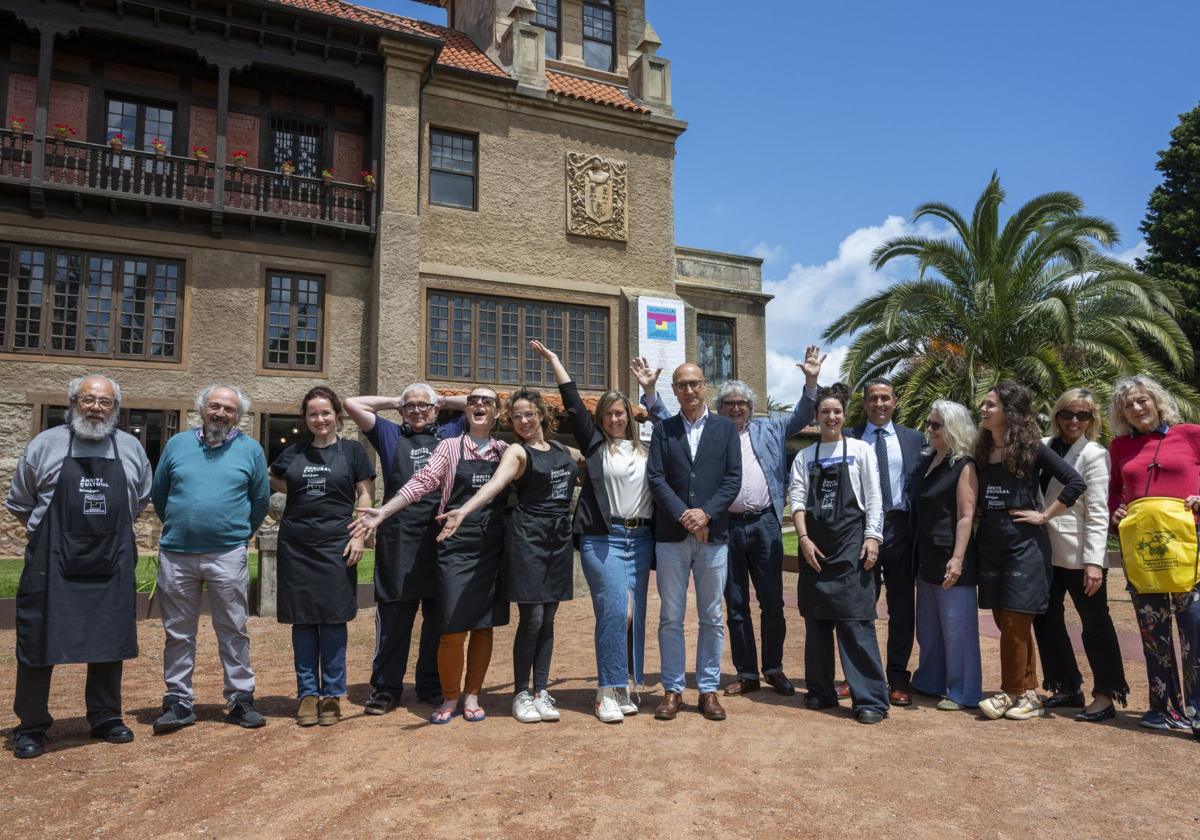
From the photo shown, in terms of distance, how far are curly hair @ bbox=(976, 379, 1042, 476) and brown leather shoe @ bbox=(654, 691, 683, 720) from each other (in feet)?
8.04

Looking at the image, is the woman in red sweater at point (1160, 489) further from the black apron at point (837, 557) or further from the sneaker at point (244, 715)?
the sneaker at point (244, 715)

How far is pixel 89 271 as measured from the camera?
15625 mm

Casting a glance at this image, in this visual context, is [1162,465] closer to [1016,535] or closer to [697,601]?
[1016,535]

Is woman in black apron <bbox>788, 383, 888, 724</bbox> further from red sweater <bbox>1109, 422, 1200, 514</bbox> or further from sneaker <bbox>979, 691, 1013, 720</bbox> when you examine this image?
red sweater <bbox>1109, 422, 1200, 514</bbox>

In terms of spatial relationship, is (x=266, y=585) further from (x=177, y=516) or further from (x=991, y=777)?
(x=991, y=777)

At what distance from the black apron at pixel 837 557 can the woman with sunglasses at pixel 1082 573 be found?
47.8 inches

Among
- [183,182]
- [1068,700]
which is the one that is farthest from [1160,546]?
[183,182]

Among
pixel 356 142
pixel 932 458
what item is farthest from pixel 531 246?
pixel 932 458

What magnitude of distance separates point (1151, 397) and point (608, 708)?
3.86m

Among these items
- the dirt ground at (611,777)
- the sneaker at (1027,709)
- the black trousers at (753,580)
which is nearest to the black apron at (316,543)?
the dirt ground at (611,777)

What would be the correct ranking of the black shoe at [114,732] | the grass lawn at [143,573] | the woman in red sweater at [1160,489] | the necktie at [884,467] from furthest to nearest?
the grass lawn at [143,573]
the necktie at [884,467]
the woman in red sweater at [1160,489]
the black shoe at [114,732]

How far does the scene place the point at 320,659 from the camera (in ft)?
16.7

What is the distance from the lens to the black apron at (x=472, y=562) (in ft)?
16.1

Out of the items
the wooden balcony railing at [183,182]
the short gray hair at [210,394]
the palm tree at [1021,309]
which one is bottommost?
the short gray hair at [210,394]
